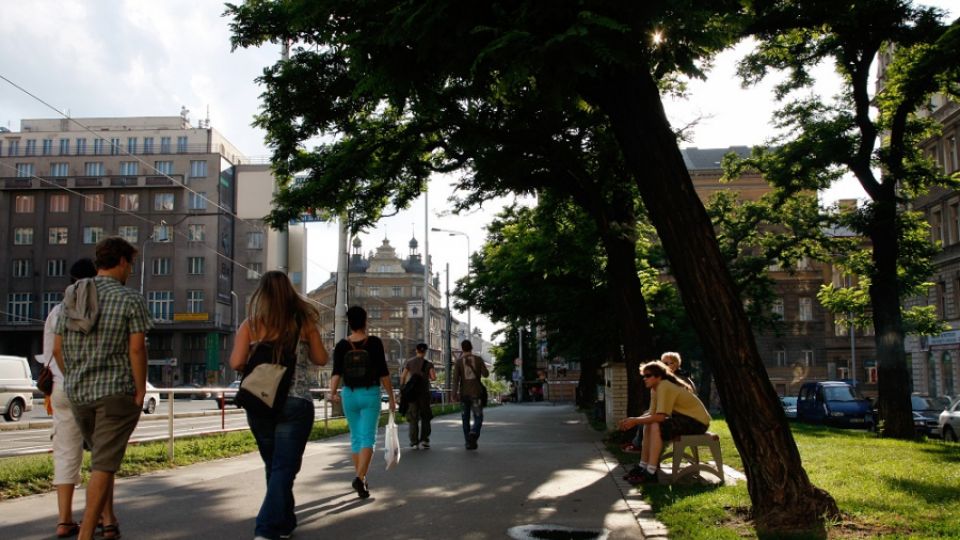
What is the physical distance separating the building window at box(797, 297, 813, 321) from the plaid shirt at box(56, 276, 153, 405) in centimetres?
7215

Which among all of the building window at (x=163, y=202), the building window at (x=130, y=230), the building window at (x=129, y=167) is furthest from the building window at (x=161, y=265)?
the building window at (x=129, y=167)

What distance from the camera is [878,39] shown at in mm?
17938

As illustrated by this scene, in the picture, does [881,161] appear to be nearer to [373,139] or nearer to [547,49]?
[373,139]

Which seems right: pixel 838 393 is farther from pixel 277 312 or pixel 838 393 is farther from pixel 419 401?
pixel 277 312

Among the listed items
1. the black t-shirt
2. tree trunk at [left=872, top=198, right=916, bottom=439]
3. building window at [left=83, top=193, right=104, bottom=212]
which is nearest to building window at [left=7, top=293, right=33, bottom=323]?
building window at [left=83, top=193, right=104, bottom=212]

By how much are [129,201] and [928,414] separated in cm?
6711

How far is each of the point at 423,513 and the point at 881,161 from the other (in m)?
16.3

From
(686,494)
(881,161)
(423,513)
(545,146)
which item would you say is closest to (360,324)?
(423,513)

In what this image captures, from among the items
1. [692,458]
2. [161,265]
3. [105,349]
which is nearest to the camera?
[105,349]

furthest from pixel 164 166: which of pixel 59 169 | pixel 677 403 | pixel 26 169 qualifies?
pixel 677 403

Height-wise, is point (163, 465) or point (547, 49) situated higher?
point (547, 49)

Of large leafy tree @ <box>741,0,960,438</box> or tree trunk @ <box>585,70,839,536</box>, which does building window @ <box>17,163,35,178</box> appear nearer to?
large leafy tree @ <box>741,0,960,438</box>

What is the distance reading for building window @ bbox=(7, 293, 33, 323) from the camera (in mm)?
73812

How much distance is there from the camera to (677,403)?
31.7 ft
